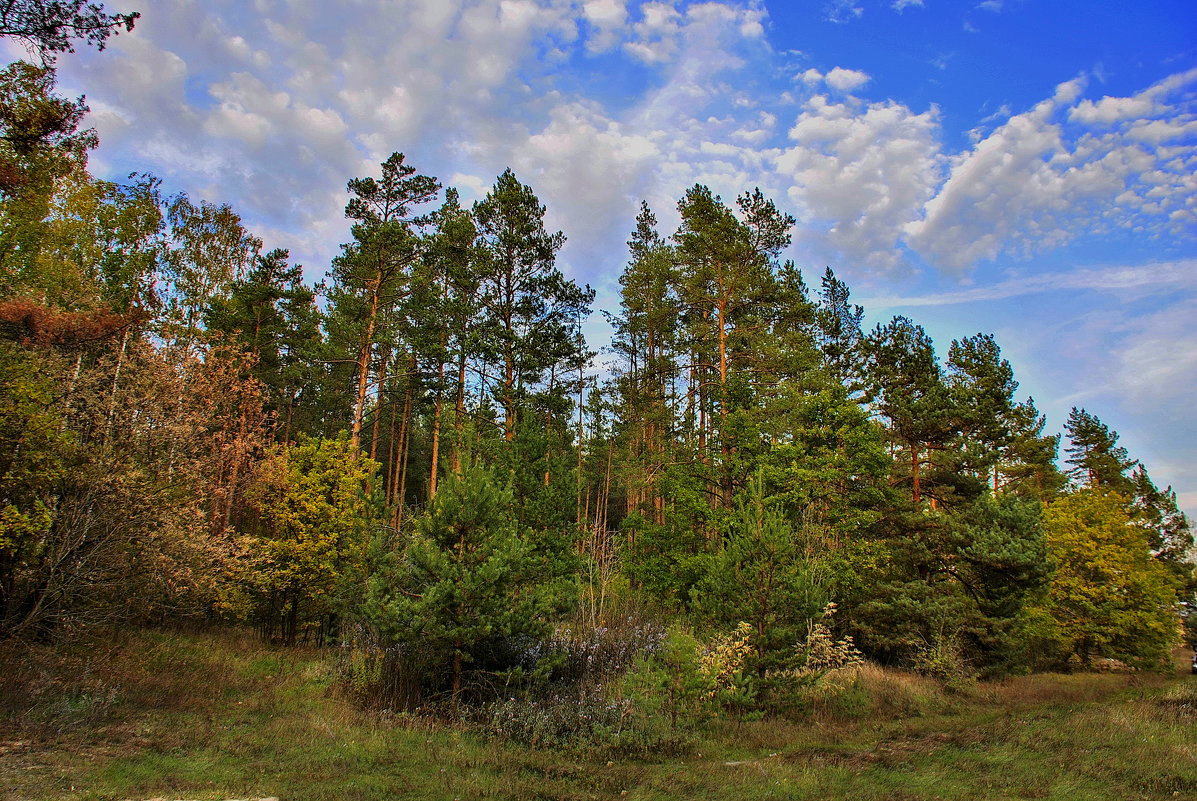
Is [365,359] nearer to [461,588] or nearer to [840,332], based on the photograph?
[461,588]

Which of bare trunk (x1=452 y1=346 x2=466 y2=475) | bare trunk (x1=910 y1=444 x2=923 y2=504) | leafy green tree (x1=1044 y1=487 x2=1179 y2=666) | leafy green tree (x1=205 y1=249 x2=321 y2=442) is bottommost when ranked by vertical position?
leafy green tree (x1=1044 y1=487 x2=1179 y2=666)

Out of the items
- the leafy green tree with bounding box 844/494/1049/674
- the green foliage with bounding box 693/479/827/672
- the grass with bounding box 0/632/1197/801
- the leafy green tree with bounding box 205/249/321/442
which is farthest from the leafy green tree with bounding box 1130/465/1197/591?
the leafy green tree with bounding box 205/249/321/442

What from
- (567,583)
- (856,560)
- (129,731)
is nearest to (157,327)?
(129,731)

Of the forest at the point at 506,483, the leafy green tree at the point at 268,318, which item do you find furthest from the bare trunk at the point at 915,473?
the leafy green tree at the point at 268,318

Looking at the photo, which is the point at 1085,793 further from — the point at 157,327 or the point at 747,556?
the point at 157,327

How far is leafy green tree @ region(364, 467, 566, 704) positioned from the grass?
137 cm

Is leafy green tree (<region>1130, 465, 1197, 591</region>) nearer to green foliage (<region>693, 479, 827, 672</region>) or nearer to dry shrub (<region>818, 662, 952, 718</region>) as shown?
dry shrub (<region>818, 662, 952, 718</region>)

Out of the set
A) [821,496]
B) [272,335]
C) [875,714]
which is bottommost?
[875,714]

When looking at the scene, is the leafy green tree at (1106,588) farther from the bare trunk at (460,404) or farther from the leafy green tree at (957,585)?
the bare trunk at (460,404)

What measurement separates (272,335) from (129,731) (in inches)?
700

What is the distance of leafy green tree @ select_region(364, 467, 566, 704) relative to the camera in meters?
9.95

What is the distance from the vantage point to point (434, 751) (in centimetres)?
847

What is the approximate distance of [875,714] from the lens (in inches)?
500

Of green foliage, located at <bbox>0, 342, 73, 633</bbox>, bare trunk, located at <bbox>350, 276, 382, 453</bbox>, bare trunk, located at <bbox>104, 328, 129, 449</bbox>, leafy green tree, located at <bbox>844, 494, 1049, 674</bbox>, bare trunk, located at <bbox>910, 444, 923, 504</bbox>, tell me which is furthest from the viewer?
bare trunk, located at <bbox>910, 444, 923, 504</bbox>
